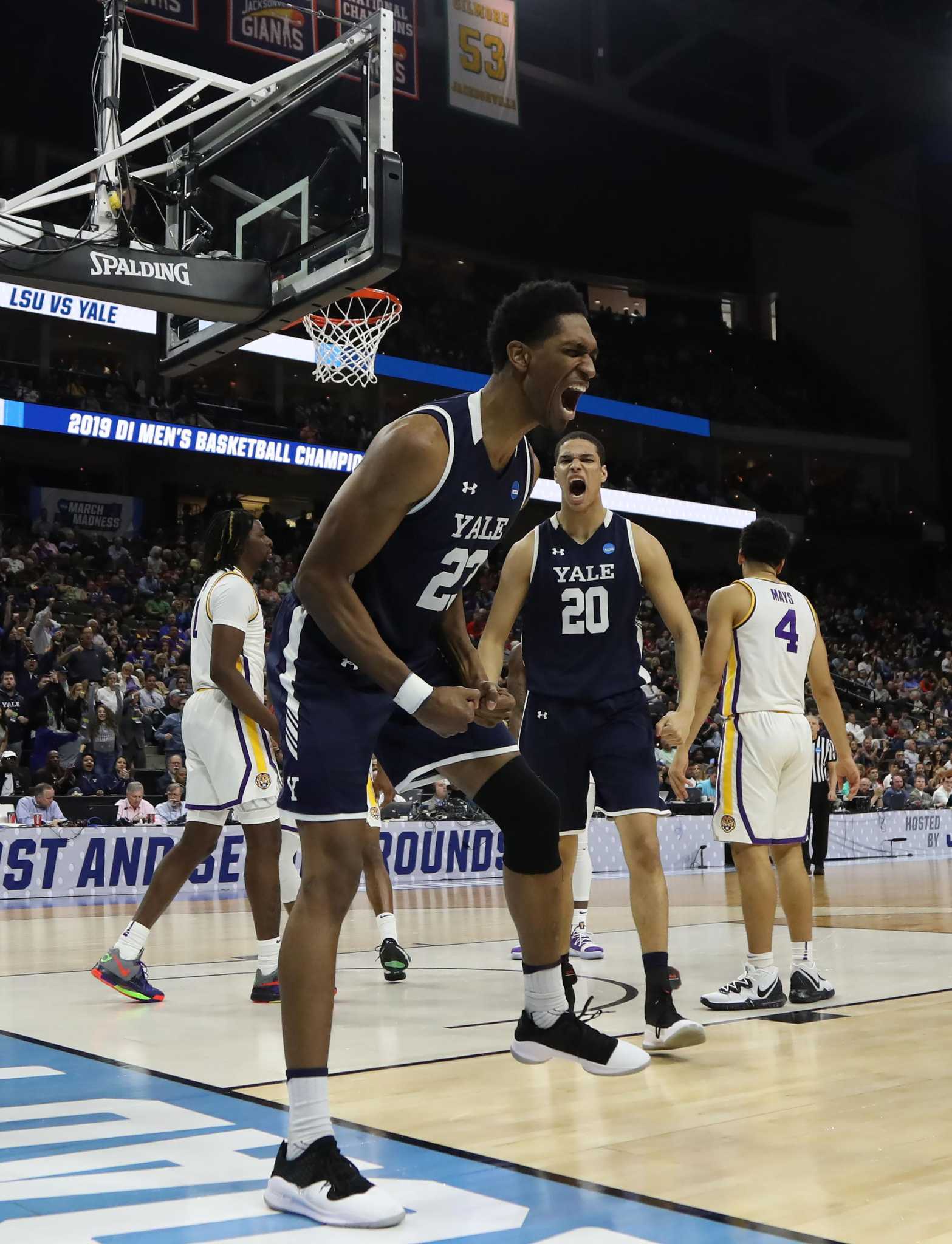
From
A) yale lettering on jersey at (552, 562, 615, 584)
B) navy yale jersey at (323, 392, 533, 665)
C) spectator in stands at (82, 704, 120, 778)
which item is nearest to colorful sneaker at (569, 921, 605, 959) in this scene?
yale lettering on jersey at (552, 562, 615, 584)

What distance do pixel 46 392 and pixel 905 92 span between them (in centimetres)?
2035

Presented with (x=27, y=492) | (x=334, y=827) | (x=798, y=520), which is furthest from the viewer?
(x=798, y=520)

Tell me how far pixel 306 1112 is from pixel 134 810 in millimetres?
10779

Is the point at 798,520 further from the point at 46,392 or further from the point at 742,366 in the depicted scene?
the point at 46,392

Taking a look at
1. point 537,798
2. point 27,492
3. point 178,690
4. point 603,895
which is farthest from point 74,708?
point 537,798

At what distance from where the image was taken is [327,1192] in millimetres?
2426

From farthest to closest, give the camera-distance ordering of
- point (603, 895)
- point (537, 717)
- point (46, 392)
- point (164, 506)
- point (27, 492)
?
point (164, 506) → point (27, 492) → point (46, 392) → point (603, 895) → point (537, 717)

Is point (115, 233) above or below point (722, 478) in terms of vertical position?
below

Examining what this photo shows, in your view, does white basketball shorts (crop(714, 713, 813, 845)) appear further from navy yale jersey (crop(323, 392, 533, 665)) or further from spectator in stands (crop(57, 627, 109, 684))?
spectator in stands (crop(57, 627, 109, 684))

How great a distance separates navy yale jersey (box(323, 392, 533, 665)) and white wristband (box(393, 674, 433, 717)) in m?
0.30

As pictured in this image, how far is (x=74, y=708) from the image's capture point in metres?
15.2

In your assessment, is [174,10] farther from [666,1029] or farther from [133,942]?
[666,1029]

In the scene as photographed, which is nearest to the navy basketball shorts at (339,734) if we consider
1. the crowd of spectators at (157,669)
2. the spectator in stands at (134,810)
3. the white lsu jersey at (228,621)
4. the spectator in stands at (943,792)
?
the white lsu jersey at (228,621)

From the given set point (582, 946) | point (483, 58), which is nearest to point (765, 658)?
point (582, 946)
